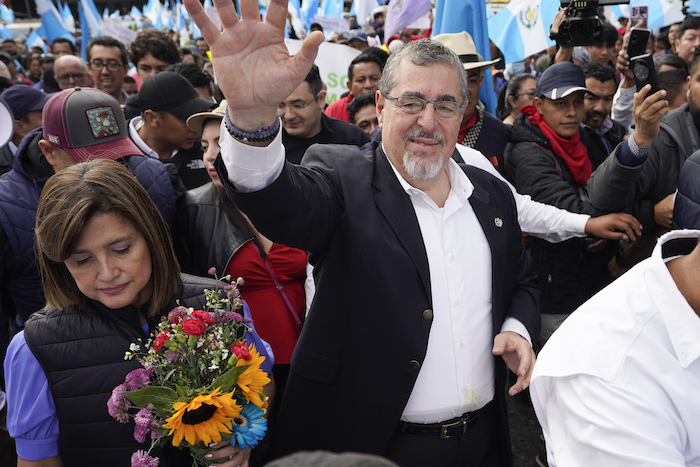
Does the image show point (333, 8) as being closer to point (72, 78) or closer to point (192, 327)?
point (72, 78)

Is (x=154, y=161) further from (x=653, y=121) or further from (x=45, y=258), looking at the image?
(x=653, y=121)

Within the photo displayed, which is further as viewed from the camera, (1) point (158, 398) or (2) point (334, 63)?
A: (2) point (334, 63)

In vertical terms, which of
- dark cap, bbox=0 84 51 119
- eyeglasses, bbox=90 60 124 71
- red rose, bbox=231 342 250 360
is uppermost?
eyeglasses, bbox=90 60 124 71

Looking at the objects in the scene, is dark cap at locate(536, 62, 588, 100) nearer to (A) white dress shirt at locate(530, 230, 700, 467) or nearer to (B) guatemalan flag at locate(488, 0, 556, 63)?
(B) guatemalan flag at locate(488, 0, 556, 63)

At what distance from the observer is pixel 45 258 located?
179 centimetres

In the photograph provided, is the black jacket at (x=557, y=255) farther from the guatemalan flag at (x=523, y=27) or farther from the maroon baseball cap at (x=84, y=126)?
the guatemalan flag at (x=523, y=27)

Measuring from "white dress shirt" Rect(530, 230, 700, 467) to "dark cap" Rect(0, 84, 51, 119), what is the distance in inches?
151

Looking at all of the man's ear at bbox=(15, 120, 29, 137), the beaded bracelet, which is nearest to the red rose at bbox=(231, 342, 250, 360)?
the beaded bracelet

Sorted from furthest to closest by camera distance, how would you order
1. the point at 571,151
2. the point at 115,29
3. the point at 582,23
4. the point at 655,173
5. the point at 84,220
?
the point at 115,29, the point at 582,23, the point at 571,151, the point at 655,173, the point at 84,220

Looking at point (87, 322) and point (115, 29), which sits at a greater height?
point (115, 29)

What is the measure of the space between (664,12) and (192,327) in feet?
21.1

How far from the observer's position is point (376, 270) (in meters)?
1.89

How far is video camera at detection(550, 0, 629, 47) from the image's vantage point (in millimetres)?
3818

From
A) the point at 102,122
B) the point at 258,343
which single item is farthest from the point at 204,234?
the point at 258,343
